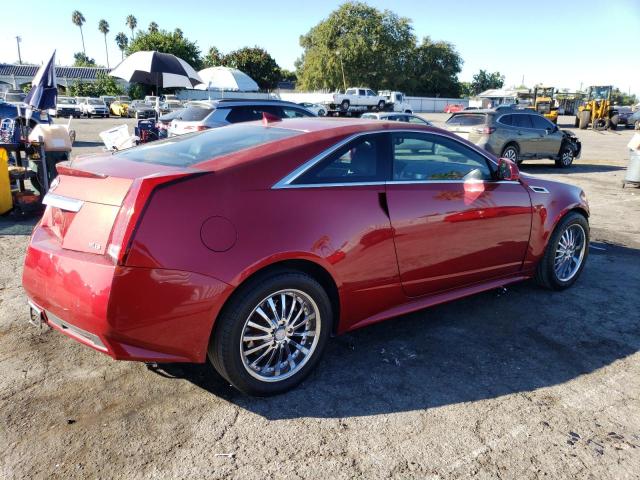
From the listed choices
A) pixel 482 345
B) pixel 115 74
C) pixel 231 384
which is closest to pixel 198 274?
pixel 231 384

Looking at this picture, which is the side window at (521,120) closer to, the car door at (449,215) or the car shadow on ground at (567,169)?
the car shadow on ground at (567,169)

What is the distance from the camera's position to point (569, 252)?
5.08m

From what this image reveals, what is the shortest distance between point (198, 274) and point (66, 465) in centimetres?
109

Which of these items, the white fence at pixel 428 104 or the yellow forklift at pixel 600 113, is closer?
the yellow forklift at pixel 600 113

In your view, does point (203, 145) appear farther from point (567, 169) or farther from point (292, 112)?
point (567, 169)

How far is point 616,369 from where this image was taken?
3.60m

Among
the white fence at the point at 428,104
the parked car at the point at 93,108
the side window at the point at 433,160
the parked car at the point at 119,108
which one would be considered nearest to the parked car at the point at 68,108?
the parked car at the point at 93,108

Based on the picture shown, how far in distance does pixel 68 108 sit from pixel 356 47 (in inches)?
1496

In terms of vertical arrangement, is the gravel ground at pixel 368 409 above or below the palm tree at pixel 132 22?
below

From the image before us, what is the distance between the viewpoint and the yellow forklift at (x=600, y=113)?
3519 cm

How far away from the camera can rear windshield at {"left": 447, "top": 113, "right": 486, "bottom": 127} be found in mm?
14000

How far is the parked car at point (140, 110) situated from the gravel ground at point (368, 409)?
118 feet

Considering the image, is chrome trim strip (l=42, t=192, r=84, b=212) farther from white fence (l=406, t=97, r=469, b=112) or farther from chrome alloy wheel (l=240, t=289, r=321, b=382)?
white fence (l=406, t=97, r=469, b=112)

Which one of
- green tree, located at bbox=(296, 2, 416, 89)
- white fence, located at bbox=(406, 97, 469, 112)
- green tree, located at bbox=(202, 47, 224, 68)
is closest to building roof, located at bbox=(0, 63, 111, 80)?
green tree, located at bbox=(202, 47, 224, 68)
